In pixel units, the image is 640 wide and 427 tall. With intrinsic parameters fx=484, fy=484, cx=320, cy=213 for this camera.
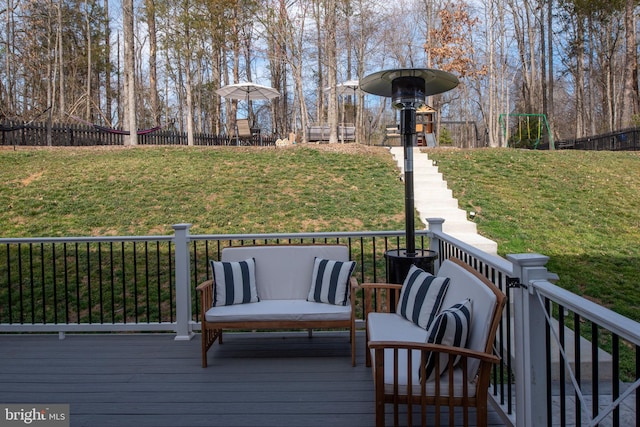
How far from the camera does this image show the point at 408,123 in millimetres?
3902

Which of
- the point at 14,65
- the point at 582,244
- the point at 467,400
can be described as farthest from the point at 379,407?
the point at 14,65

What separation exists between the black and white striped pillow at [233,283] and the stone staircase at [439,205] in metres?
3.50

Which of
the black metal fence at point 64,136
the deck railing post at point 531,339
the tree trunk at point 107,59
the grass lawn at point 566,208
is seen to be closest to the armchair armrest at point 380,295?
the deck railing post at point 531,339

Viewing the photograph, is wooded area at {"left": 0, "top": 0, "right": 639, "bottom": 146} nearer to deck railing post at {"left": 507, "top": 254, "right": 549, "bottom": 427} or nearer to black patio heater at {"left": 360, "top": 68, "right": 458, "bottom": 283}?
black patio heater at {"left": 360, "top": 68, "right": 458, "bottom": 283}

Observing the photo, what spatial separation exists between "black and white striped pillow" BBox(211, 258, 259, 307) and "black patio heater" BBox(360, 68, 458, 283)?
1150mm

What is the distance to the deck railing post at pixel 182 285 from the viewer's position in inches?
169

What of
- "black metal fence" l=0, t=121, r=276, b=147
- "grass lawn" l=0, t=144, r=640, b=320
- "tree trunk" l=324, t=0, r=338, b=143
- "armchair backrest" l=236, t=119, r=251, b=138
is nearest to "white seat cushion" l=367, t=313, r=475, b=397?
"grass lawn" l=0, t=144, r=640, b=320

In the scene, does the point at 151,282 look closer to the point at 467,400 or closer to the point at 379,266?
the point at 379,266

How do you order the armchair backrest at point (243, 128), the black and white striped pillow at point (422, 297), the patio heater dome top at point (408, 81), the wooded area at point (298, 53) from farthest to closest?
the wooded area at point (298, 53) → the armchair backrest at point (243, 128) → the patio heater dome top at point (408, 81) → the black and white striped pillow at point (422, 297)

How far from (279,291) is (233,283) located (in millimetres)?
427

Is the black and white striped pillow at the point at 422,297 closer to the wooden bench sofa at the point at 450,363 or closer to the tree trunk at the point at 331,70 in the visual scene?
the wooden bench sofa at the point at 450,363

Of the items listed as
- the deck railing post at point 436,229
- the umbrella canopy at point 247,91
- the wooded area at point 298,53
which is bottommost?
the deck railing post at point 436,229

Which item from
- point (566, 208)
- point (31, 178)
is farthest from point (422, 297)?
point (31, 178)

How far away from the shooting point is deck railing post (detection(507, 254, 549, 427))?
84.0 inches
